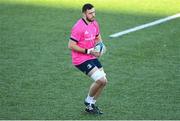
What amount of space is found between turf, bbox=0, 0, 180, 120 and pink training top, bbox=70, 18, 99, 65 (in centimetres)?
97

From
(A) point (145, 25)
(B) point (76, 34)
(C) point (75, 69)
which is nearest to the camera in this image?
(B) point (76, 34)

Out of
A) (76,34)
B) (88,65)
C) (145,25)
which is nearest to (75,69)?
(88,65)

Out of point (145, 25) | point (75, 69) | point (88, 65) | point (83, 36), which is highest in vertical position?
point (83, 36)

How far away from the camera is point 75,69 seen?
12.7 m

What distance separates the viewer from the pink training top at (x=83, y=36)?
9891 millimetres

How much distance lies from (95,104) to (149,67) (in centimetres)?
261

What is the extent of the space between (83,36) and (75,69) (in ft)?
9.45

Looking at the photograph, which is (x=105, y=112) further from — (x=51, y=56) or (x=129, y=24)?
(x=129, y=24)

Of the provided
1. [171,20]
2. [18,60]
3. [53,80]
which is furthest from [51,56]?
[171,20]

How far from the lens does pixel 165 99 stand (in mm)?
10938

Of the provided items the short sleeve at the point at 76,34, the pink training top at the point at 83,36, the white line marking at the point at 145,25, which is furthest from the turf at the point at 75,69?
the short sleeve at the point at 76,34

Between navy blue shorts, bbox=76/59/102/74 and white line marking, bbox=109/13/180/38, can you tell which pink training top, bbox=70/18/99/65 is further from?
white line marking, bbox=109/13/180/38

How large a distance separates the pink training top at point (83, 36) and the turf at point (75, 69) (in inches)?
38.3

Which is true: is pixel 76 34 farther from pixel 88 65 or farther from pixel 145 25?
pixel 145 25
